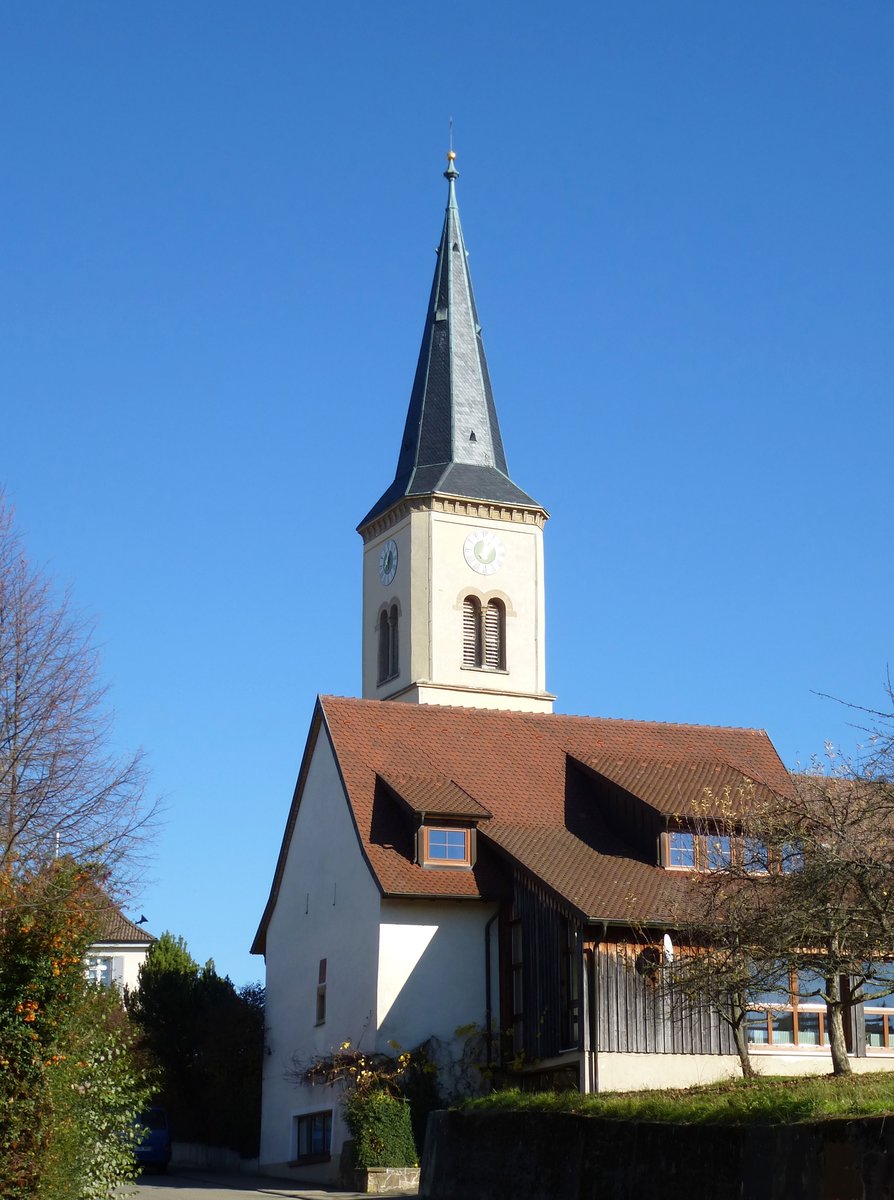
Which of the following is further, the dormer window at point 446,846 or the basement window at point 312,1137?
the dormer window at point 446,846

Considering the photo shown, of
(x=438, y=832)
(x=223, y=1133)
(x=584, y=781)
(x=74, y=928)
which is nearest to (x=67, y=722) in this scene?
(x=74, y=928)

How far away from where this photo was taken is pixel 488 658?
198 feet

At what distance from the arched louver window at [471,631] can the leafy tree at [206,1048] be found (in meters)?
20.0

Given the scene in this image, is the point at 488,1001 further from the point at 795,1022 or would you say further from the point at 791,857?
the point at 791,857

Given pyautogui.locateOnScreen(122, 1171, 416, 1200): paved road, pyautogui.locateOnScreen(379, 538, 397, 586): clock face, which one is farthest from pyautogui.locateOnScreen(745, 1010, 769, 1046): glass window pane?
pyautogui.locateOnScreen(379, 538, 397, 586): clock face

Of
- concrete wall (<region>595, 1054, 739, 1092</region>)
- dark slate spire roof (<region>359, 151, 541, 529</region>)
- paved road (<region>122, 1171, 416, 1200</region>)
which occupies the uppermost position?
dark slate spire roof (<region>359, 151, 541, 529</region>)

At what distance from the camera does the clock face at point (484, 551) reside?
6100 cm

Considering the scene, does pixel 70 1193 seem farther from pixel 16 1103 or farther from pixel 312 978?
pixel 312 978

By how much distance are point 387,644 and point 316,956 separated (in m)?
26.9

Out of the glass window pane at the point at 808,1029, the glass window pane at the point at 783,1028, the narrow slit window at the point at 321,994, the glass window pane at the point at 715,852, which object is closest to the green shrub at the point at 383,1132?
the narrow slit window at the point at 321,994

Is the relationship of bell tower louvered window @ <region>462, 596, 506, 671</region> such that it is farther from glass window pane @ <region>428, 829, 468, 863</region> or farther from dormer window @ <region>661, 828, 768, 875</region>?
dormer window @ <region>661, 828, 768, 875</region>

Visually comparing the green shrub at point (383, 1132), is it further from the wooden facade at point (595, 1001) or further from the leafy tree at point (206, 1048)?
the leafy tree at point (206, 1048)

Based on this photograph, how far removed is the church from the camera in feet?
98.7

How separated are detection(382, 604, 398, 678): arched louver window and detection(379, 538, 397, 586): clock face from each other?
1.33 metres
